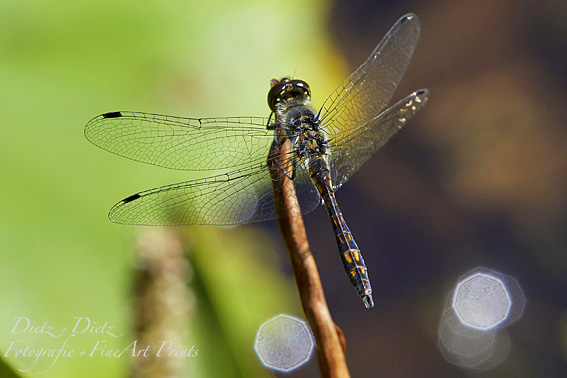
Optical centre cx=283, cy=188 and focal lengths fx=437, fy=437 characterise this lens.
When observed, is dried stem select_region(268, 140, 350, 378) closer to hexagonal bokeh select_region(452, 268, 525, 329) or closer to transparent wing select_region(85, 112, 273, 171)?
transparent wing select_region(85, 112, 273, 171)

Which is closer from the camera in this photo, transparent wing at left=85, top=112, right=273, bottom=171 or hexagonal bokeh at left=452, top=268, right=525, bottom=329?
transparent wing at left=85, top=112, right=273, bottom=171

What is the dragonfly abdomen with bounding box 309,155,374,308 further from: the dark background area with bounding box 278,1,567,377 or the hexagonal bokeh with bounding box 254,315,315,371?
the dark background area with bounding box 278,1,567,377

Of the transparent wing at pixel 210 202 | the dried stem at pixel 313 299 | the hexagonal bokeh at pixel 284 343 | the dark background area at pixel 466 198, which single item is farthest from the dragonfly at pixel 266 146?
the dark background area at pixel 466 198

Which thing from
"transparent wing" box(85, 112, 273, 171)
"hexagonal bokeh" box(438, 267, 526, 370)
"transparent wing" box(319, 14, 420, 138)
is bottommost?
"hexagonal bokeh" box(438, 267, 526, 370)

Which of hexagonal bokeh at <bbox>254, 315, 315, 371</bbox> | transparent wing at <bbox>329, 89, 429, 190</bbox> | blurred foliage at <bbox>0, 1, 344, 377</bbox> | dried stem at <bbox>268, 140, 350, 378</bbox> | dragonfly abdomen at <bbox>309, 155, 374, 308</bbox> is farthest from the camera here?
hexagonal bokeh at <bbox>254, 315, 315, 371</bbox>

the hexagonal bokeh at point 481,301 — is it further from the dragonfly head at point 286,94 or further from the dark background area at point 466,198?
the dragonfly head at point 286,94

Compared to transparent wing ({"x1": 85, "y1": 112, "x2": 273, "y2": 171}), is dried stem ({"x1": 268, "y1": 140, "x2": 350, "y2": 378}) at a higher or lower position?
lower

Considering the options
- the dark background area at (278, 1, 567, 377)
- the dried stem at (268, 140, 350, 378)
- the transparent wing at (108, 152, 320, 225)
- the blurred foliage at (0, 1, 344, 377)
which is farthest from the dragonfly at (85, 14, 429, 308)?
the dark background area at (278, 1, 567, 377)

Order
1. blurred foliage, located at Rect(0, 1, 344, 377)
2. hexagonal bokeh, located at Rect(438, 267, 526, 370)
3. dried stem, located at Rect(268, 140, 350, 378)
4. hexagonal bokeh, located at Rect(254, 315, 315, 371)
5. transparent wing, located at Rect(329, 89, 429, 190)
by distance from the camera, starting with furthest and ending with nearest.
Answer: hexagonal bokeh, located at Rect(438, 267, 526, 370) < hexagonal bokeh, located at Rect(254, 315, 315, 371) < transparent wing, located at Rect(329, 89, 429, 190) < blurred foliage, located at Rect(0, 1, 344, 377) < dried stem, located at Rect(268, 140, 350, 378)
